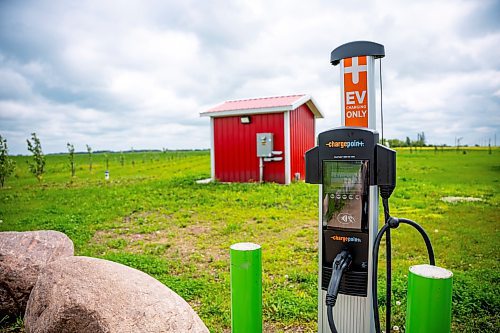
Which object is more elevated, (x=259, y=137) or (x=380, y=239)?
(x=259, y=137)

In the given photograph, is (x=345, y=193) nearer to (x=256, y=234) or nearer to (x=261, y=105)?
(x=256, y=234)

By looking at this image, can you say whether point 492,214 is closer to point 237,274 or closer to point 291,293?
point 291,293

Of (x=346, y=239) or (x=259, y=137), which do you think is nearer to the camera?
(x=346, y=239)

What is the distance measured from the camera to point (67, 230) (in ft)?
22.6

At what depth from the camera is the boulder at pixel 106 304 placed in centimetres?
221

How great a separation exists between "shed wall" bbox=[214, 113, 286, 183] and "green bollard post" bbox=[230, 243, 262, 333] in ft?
30.8

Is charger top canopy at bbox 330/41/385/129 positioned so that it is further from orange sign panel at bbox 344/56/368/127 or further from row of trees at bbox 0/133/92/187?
row of trees at bbox 0/133/92/187

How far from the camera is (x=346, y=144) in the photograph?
7.25 feet

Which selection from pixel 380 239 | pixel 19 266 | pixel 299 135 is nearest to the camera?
pixel 380 239

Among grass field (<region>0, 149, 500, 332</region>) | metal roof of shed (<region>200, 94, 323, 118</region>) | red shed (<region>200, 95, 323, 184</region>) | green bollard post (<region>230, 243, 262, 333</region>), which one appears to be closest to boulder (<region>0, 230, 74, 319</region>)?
grass field (<region>0, 149, 500, 332</region>)

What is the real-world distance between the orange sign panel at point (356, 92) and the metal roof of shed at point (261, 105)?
29.2 feet

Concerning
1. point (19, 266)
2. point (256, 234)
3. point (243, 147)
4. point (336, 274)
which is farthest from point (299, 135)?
point (336, 274)

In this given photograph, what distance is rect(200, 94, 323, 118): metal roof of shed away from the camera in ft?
37.7

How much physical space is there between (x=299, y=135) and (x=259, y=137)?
5.14 feet
